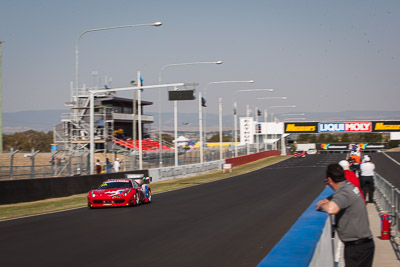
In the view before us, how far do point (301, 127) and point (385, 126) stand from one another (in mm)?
15474

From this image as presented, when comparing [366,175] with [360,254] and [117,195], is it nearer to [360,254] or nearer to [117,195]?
[117,195]

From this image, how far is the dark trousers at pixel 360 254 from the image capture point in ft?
21.7

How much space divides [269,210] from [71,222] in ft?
21.8

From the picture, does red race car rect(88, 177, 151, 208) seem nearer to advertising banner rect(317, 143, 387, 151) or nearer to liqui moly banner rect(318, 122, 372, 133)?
liqui moly banner rect(318, 122, 372, 133)

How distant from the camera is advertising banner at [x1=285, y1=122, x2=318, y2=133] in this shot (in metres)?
109

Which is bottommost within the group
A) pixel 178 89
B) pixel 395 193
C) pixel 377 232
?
pixel 377 232

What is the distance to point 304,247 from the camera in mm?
6145

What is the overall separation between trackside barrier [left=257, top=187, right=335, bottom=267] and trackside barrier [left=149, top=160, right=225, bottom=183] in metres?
33.9

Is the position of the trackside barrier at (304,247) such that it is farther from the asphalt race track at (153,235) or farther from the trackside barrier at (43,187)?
the trackside barrier at (43,187)

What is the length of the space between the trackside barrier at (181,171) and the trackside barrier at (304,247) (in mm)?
33934

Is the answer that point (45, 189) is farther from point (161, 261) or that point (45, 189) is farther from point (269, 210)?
point (161, 261)

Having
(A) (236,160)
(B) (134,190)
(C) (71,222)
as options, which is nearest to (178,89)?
(B) (134,190)

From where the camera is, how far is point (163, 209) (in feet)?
67.9

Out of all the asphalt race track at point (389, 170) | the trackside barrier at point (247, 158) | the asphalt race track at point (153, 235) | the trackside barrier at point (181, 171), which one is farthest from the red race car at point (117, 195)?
the trackside barrier at point (247, 158)
